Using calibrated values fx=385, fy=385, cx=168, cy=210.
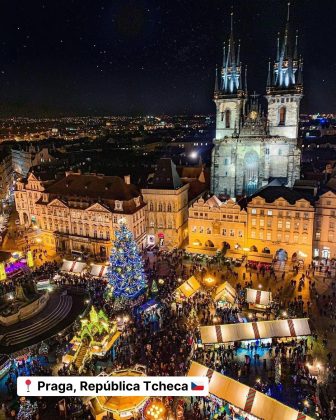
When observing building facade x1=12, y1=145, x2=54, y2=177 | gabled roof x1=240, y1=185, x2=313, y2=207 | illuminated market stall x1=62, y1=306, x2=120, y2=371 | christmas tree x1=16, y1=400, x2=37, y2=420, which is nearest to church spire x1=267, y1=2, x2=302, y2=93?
gabled roof x1=240, y1=185, x2=313, y2=207

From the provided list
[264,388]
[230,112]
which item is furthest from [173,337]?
[230,112]

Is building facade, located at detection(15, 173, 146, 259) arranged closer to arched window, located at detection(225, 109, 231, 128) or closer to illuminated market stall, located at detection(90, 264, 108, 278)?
illuminated market stall, located at detection(90, 264, 108, 278)

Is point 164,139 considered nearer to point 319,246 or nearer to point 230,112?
point 230,112

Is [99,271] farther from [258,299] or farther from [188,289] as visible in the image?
[258,299]

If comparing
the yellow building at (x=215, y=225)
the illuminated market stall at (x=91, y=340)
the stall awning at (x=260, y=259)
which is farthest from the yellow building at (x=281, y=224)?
the illuminated market stall at (x=91, y=340)

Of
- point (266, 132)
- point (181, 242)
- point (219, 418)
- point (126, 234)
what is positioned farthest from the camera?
point (266, 132)

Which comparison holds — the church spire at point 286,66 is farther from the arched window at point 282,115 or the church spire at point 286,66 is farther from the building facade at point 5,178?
the building facade at point 5,178

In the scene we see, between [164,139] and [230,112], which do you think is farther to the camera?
[164,139]
